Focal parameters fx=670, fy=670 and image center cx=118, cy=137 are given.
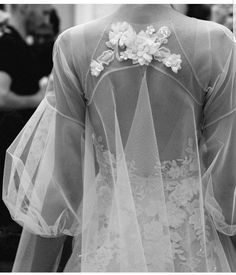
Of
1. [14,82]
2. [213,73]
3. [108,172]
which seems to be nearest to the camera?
[213,73]

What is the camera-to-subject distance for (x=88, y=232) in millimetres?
1751

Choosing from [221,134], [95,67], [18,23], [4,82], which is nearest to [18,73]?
[4,82]

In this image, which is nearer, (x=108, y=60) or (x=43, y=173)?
(x=108, y=60)

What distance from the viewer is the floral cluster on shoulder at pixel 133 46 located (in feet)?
5.44

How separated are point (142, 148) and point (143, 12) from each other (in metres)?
0.34

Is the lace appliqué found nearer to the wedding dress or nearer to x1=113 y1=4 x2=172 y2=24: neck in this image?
the wedding dress

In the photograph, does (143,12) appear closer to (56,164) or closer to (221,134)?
(221,134)

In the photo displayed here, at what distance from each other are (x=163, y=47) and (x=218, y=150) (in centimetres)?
30

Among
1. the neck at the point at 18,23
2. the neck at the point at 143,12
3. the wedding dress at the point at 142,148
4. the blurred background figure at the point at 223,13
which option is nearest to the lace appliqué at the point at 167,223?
the wedding dress at the point at 142,148

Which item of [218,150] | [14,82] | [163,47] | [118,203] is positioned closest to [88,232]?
[118,203]

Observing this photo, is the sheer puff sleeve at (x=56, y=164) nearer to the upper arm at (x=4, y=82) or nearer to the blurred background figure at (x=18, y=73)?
the blurred background figure at (x=18, y=73)

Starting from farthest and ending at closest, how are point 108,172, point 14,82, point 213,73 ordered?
point 14,82 → point 108,172 → point 213,73

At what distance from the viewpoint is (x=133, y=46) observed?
5.49 feet

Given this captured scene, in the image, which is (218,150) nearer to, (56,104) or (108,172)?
(108,172)
